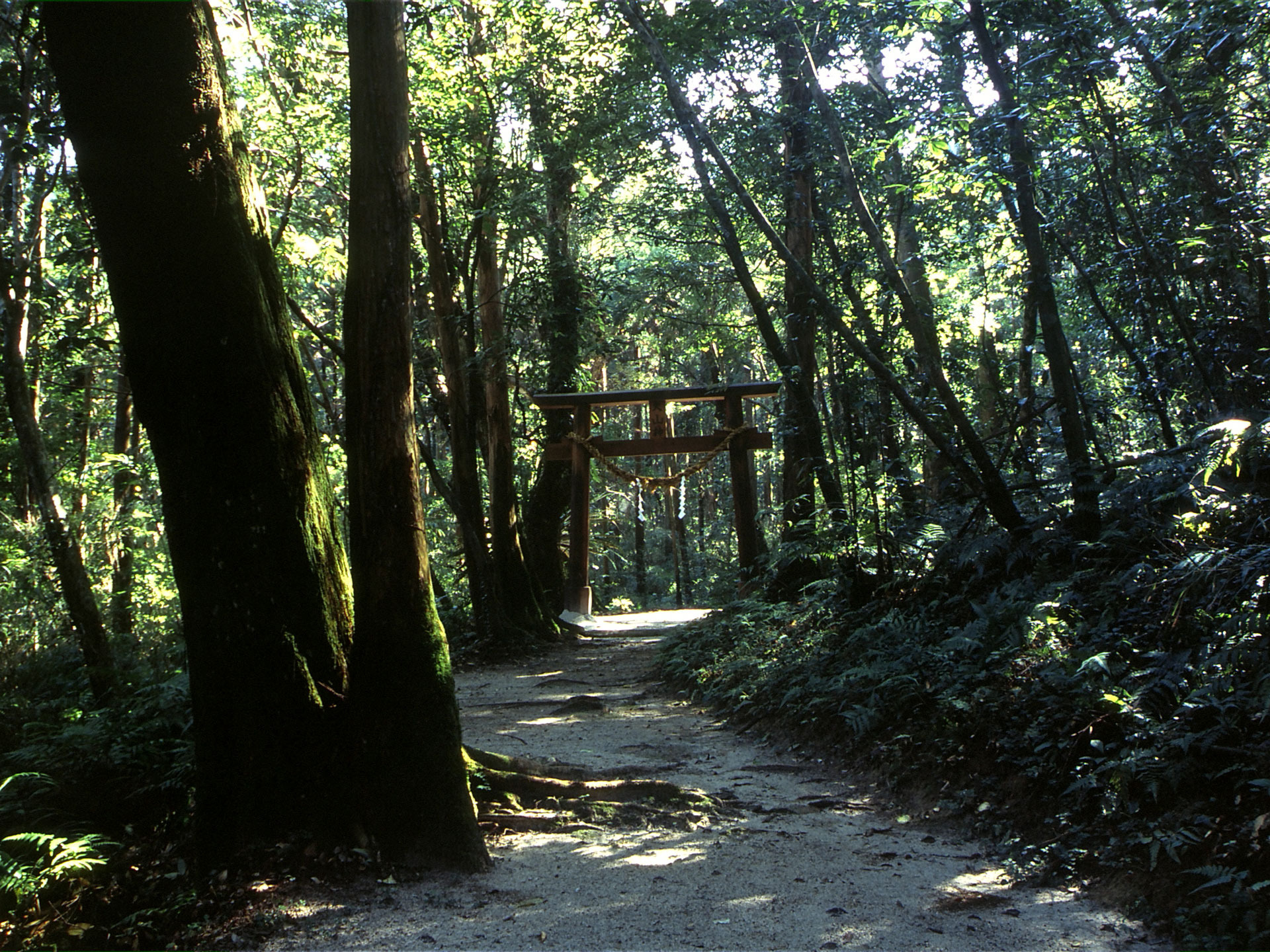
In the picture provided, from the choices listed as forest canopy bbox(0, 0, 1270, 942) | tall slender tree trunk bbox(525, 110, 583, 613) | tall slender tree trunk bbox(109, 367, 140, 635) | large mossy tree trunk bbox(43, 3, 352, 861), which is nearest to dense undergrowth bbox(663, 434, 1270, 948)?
forest canopy bbox(0, 0, 1270, 942)

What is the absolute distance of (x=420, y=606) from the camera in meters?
3.65

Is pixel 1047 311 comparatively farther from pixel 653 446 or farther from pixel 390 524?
pixel 653 446

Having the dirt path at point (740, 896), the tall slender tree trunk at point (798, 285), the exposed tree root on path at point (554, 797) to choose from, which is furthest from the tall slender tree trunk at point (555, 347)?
the dirt path at point (740, 896)

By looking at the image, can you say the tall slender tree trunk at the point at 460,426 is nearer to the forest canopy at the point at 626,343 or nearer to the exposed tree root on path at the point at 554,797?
the forest canopy at the point at 626,343

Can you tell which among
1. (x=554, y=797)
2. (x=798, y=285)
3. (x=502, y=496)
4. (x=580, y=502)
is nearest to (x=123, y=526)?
(x=502, y=496)

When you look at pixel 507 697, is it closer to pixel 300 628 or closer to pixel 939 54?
pixel 300 628

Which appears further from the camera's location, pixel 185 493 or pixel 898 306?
pixel 898 306

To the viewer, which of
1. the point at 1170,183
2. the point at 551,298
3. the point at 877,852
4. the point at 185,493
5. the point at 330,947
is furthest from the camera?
the point at 551,298

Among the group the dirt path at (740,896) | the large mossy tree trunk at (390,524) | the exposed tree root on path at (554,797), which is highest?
the large mossy tree trunk at (390,524)

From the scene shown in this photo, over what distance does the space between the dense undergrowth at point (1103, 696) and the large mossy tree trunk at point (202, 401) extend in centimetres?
306

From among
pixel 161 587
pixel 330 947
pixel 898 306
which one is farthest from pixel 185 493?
pixel 161 587

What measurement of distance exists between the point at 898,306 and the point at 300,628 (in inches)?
275

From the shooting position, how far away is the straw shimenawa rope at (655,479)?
13109 mm

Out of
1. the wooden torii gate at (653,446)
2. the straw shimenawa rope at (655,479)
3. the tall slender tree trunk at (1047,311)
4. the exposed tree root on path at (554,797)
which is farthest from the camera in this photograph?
the straw shimenawa rope at (655,479)
